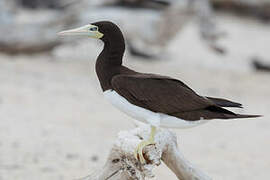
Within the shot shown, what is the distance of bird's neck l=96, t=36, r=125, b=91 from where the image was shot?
2582mm

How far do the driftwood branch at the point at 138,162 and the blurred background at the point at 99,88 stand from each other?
63.6 inches

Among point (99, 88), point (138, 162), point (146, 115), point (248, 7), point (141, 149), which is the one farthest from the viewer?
point (248, 7)

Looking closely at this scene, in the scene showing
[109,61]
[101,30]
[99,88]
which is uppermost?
[101,30]

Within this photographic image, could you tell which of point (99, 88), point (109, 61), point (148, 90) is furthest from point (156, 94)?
point (99, 88)

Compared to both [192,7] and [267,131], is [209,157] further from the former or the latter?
[192,7]

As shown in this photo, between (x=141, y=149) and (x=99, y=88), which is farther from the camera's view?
(x=99, y=88)

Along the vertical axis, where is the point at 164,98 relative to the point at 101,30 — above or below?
below

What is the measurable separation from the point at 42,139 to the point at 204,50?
549 cm

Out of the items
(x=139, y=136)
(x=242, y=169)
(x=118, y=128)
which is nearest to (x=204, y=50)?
(x=118, y=128)

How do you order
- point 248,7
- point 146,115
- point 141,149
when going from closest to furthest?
1. point 146,115
2. point 141,149
3. point 248,7

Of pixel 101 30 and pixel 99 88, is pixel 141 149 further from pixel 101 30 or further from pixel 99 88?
pixel 99 88

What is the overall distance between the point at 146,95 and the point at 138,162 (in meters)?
0.40

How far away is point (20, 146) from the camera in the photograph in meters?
5.15

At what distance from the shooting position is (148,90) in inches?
102
